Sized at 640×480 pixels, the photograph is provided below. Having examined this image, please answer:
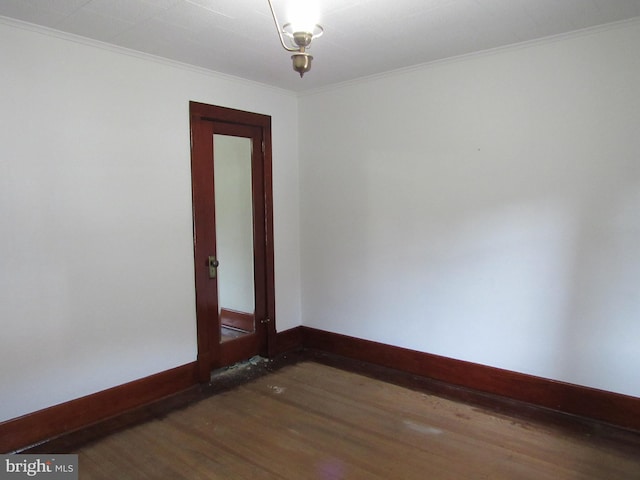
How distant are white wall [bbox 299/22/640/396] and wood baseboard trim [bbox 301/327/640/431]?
0.08 metres

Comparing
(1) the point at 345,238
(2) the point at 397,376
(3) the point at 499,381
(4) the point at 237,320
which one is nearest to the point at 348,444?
(2) the point at 397,376

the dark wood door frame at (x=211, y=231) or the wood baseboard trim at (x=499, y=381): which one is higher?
the dark wood door frame at (x=211, y=231)

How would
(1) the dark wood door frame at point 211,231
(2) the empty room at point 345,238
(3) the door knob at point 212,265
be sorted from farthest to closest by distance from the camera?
(3) the door knob at point 212,265 < (1) the dark wood door frame at point 211,231 < (2) the empty room at point 345,238

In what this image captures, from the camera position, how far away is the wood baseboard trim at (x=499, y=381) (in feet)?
9.23

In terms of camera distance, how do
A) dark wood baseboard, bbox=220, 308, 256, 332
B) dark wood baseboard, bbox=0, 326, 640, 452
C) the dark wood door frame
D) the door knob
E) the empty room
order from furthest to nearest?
dark wood baseboard, bbox=220, 308, 256, 332 → the door knob → the dark wood door frame → dark wood baseboard, bbox=0, 326, 640, 452 → the empty room

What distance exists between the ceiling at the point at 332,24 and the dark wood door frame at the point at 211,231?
497mm

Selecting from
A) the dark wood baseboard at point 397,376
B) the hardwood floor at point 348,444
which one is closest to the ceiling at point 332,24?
the dark wood baseboard at point 397,376

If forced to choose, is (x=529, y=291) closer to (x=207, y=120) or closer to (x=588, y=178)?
(x=588, y=178)

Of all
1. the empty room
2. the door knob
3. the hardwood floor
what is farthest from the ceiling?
the hardwood floor

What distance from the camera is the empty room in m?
2.54

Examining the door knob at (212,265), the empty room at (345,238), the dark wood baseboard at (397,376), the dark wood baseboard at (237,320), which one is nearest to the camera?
the empty room at (345,238)

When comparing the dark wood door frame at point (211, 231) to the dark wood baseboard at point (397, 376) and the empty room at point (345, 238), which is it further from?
the dark wood baseboard at point (397, 376)

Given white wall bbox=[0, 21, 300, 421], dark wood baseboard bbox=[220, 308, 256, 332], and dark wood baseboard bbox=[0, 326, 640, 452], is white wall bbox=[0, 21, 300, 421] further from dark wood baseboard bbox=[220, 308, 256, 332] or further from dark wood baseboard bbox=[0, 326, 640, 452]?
dark wood baseboard bbox=[220, 308, 256, 332]

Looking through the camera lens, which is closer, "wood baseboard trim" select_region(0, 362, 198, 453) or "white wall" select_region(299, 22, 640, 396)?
"wood baseboard trim" select_region(0, 362, 198, 453)
